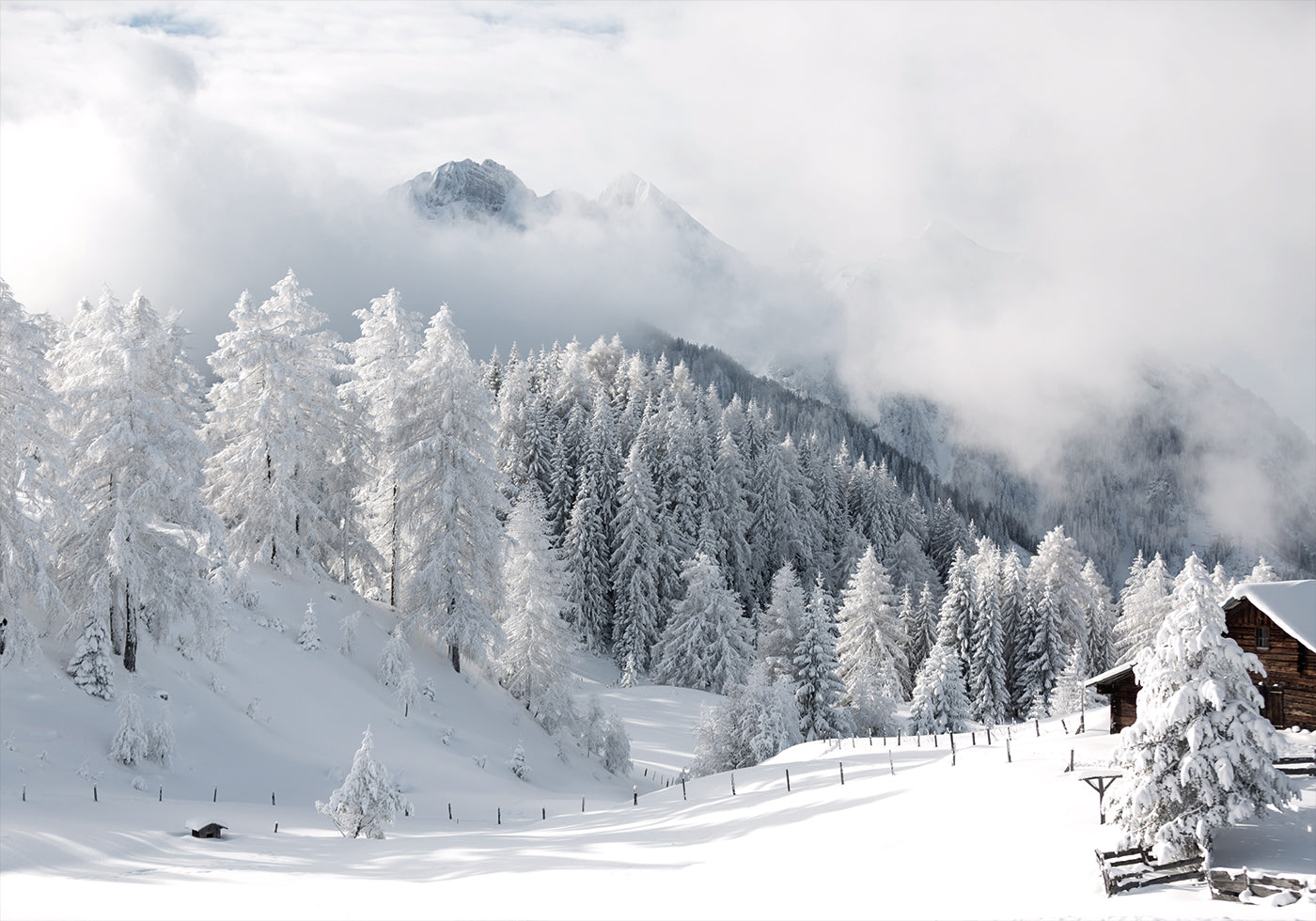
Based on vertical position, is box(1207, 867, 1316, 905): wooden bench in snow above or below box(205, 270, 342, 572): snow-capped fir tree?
below

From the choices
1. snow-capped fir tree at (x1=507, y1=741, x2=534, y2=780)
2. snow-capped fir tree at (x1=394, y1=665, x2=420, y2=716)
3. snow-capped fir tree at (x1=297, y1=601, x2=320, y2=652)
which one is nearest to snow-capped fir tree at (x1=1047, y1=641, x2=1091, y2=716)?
snow-capped fir tree at (x1=507, y1=741, x2=534, y2=780)

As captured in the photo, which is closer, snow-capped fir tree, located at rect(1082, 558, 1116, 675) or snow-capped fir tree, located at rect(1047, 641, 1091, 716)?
snow-capped fir tree, located at rect(1047, 641, 1091, 716)

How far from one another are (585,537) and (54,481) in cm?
4427

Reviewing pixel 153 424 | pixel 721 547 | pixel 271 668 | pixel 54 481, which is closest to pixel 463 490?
pixel 271 668

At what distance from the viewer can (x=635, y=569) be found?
2510 inches

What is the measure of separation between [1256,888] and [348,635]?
30077 mm

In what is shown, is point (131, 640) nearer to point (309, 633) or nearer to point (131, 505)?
point (131, 505)

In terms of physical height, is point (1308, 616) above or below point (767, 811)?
above

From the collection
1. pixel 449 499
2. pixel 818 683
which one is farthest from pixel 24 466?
pixel 818 683

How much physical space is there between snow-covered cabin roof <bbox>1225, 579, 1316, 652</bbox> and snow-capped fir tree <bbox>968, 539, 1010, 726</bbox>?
100 ft

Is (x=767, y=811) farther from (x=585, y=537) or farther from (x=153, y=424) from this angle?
(x=585, y=537)

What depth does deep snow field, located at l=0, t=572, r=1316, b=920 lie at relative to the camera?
1442cm

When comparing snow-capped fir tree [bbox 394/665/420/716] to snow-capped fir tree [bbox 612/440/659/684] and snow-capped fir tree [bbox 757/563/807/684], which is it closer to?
snow-capped fir tree [bbox 757/563/807/684]

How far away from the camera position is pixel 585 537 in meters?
65.2
